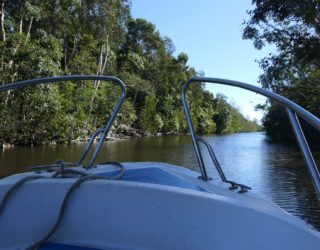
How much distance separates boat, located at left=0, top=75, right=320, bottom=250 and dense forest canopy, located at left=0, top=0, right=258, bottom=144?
18692mm

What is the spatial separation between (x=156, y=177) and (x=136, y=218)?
87 centimetres

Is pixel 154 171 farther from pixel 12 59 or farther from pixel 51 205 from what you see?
pixel 12 59

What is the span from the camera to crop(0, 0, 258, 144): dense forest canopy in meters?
20.3

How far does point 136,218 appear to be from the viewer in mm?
1747

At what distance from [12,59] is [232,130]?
63.7m

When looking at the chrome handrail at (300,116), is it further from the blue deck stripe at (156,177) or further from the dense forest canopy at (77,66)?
the dense forest canopy at (77,66)

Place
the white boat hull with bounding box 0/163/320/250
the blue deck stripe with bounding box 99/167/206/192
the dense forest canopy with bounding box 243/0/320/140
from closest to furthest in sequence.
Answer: the white boat hull with bounding box 0/163/320/250 < the blue deck stripe with bounding box 99/167/206/192 < the dense forest canopy with bounding box 243/0/320/140

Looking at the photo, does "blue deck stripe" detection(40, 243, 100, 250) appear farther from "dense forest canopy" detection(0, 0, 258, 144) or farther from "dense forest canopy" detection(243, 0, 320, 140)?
"dense forest canopy" detection(0, 0, 258, 144)

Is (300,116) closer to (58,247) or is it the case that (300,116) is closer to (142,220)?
(142,220)

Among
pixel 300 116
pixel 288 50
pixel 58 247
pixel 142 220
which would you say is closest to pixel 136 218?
pixel 142 220

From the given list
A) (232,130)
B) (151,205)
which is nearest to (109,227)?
(151,205)

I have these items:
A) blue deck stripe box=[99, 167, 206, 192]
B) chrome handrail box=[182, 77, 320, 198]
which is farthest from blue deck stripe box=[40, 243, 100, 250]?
chrome handrail box=[182, 77, 320, 198]

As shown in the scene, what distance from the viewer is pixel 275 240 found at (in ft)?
5.29

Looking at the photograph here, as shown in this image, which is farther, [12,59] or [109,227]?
[12,59]
